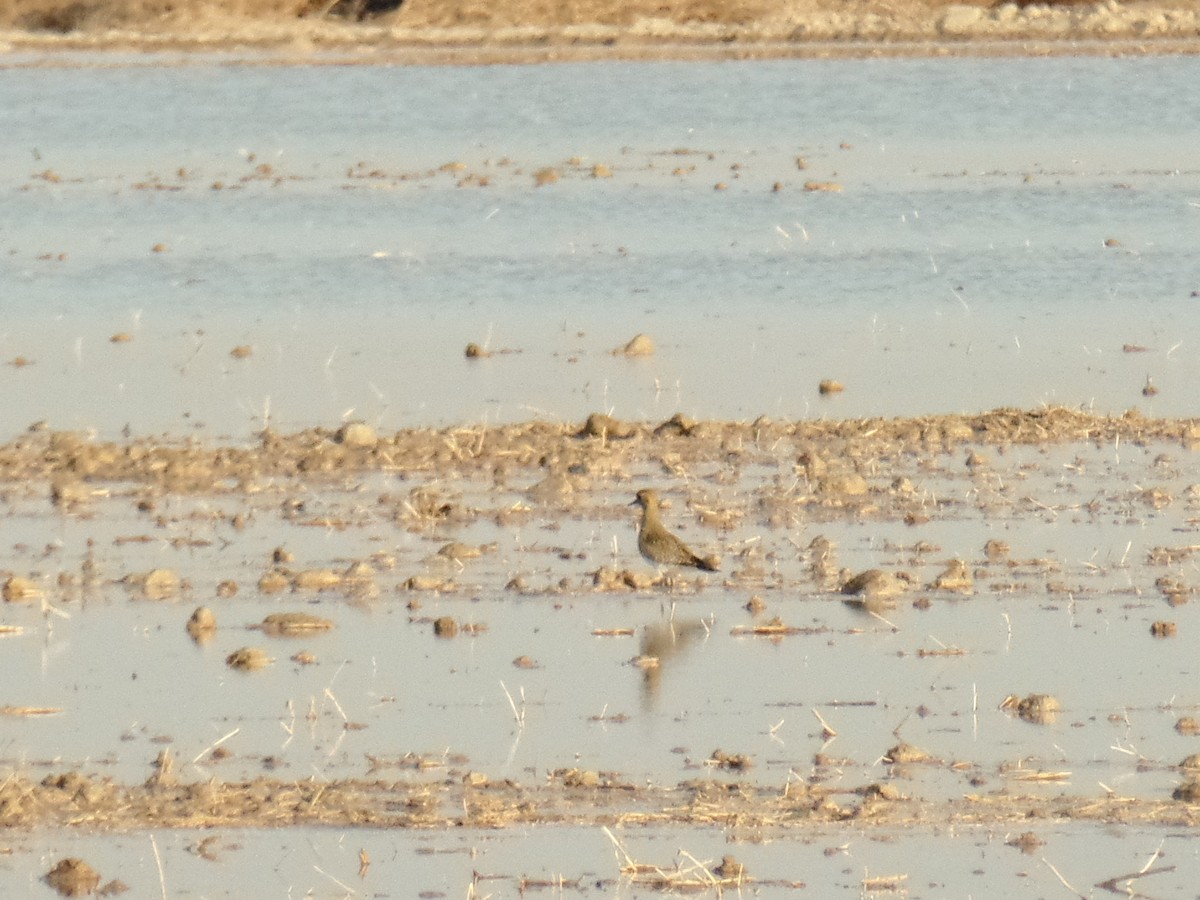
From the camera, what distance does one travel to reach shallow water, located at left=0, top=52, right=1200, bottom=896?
8.11m

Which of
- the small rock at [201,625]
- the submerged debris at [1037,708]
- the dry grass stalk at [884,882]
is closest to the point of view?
the dry grass stalk at [884,882]

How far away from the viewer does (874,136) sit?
28.6m

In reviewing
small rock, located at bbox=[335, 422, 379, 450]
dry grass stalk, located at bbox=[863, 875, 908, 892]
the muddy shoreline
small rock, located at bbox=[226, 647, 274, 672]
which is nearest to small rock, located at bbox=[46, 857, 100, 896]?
dry grass stalk, located at bbox=[863, 875, 908, 892]

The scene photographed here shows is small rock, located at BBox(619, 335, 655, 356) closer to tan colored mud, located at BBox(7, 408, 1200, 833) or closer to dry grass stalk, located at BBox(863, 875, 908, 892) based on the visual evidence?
tan colored mud, located at BBox(7, 408, 1200, 833)

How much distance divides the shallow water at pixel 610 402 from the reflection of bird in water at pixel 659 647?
0.03m

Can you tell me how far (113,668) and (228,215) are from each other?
15108 mm

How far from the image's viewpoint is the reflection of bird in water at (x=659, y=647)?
9.01 meters

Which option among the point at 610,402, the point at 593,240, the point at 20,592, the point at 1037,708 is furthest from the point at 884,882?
the point at 593,240

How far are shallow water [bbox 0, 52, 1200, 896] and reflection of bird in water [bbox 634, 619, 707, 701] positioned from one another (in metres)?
0.03

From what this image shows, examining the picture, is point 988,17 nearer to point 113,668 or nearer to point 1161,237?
point 1161,237

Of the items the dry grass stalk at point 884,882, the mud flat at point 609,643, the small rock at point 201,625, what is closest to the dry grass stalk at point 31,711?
the mud flat at point 609,643

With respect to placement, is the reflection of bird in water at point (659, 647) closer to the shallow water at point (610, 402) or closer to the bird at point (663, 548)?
the shallow water at point (610, 402)

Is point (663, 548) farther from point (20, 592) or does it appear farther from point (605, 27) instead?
point (605, 27)

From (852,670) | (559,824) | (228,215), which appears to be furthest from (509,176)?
(559,824)
